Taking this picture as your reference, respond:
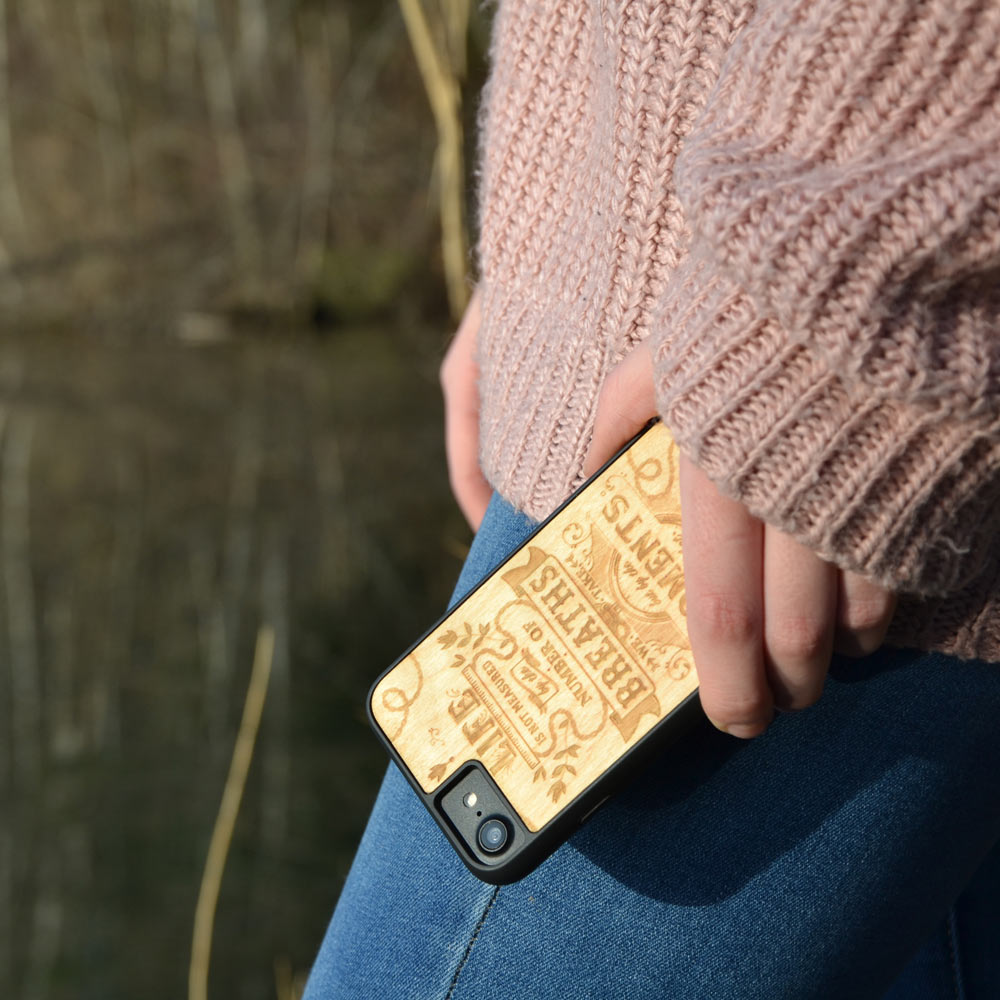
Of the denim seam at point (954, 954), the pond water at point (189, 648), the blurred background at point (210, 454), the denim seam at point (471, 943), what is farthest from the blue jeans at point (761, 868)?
the pond water at point (189, 648)

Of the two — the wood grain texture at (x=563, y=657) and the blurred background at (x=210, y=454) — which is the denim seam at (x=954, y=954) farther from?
the blurred background at (x=210, y=454)

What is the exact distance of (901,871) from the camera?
418 millimetres

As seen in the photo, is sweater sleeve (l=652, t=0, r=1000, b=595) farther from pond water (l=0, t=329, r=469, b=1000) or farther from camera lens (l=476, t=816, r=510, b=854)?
pond water (l=0, t=329, r=469, b=1000)

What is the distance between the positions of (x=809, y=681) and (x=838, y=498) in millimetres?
61

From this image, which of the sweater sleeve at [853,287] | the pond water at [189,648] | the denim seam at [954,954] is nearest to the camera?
the sweater sleeve at [853,287]

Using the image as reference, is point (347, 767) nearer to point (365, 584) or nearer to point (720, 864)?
point (365, 584)

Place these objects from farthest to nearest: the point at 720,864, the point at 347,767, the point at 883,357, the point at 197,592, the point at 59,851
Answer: the point at 197,592
the point at 347,767
the point at 59,851
the point at 720,864
the point at 883,357

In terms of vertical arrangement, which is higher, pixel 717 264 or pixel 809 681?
pixel 717 264

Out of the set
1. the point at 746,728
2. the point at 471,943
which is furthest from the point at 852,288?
the point at 471,943

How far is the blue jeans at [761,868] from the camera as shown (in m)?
0.40

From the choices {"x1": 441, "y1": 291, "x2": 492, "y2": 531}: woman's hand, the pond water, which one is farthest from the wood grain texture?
the pond water

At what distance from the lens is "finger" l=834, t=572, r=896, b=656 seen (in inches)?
13.4

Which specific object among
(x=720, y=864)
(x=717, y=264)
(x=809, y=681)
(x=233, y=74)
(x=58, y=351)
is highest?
(x=717, y=264)

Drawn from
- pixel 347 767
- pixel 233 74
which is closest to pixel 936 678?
pixel 347 767
